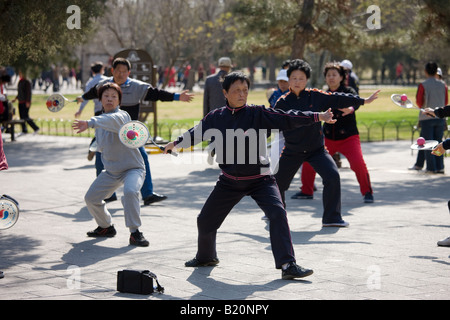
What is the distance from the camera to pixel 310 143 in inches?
368

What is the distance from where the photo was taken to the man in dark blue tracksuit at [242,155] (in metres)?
6.87

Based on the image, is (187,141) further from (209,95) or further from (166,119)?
(166,119)

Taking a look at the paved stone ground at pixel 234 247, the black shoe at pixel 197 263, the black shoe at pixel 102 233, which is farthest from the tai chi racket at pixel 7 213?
the black shoe at pixel 102 233

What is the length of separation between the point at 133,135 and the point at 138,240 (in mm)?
1094

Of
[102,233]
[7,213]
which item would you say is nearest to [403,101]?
[102,233]

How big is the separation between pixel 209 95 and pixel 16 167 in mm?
3869

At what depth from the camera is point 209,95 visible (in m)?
14.0

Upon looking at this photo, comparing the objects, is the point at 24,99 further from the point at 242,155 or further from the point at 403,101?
the point at 242,155

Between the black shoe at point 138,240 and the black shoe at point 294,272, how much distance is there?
198 cm

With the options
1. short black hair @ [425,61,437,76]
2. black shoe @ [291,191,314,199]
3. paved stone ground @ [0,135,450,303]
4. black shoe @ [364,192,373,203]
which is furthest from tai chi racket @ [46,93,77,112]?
short black hair @ [425,61,437,76]

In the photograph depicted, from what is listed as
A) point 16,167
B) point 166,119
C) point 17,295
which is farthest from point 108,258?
point 166,119

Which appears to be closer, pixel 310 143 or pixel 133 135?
pixel 133 135
